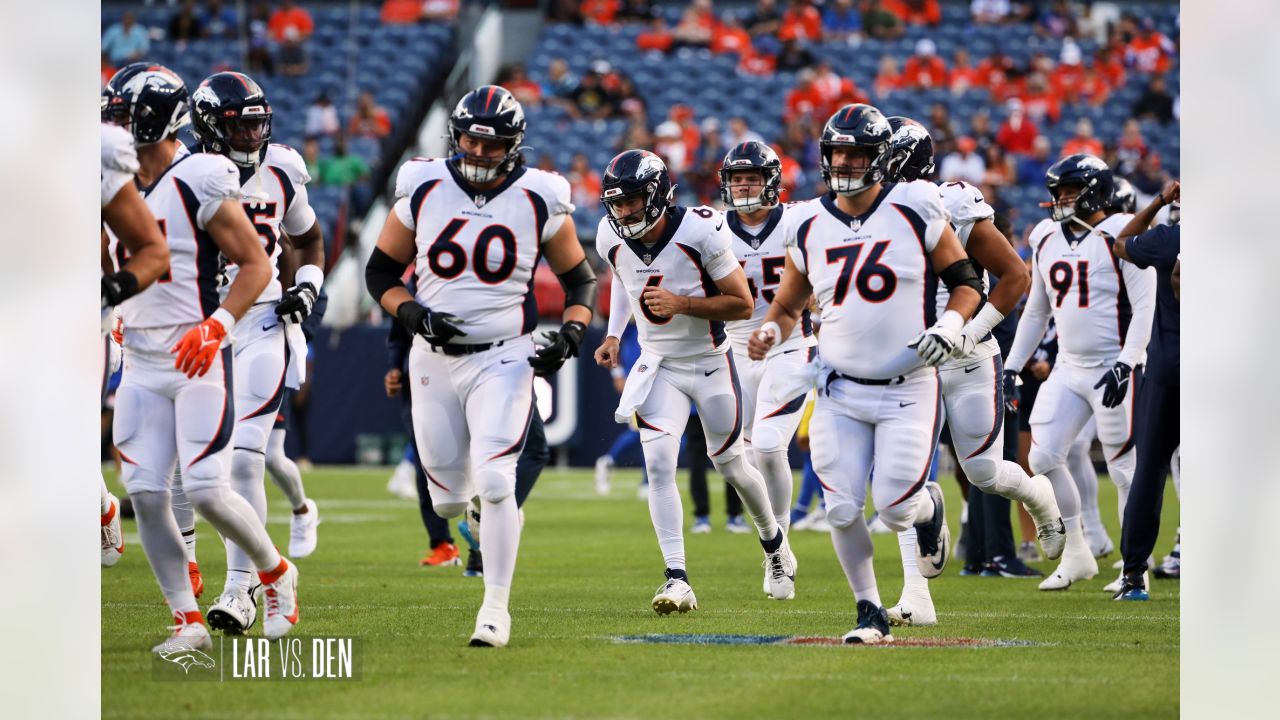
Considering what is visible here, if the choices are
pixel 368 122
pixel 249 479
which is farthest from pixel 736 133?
pixel 249 479

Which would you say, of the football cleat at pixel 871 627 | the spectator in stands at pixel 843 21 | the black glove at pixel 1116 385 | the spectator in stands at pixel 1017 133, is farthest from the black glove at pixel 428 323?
the spectator in stands at pixel 843 21

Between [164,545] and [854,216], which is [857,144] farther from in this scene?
[164,545]

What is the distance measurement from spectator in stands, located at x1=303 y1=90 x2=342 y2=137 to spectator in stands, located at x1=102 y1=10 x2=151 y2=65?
2731 mm

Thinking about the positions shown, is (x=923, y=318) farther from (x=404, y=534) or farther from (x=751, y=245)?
(x=404, y=534)

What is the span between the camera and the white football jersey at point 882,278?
21.1 feet

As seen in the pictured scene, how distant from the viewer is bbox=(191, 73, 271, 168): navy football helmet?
701cm

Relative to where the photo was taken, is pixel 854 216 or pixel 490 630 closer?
pixel 490 630

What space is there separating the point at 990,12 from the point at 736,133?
5413 mm

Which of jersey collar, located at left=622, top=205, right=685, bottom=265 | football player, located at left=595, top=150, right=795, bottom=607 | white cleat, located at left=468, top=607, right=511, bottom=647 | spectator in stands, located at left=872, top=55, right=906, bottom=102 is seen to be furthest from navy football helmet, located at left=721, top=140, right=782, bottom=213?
spectator in stands, located at left=872, top=55, right=906, bottom=102

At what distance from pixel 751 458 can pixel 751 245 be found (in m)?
1.23

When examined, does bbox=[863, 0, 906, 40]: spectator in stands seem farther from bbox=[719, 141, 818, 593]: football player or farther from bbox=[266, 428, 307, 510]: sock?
bbox=[266, 428, 307, 510]: sock

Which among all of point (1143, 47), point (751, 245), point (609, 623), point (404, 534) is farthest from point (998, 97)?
point (609, 623)

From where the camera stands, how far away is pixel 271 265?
6.77 meters

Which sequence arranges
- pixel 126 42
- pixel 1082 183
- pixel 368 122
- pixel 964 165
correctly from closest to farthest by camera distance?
pixel 1082 183 → pixel 964 165 → pixel 368 122 → pixel 126 42
